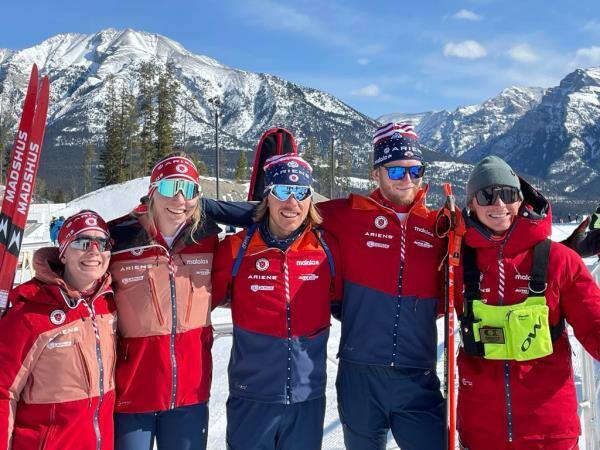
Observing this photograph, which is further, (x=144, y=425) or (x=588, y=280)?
(x=144, y=425)

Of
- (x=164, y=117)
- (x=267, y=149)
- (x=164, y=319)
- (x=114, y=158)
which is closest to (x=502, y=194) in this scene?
(x=267, y=149)

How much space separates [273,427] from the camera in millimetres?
2873

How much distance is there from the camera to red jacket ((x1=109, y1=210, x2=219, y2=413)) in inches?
111

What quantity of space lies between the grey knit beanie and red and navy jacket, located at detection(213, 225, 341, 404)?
90cm

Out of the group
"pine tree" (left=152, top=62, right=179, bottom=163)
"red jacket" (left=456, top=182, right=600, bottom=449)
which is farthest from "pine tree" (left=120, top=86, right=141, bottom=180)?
"red jacket" (left=456, top=182, right=600, bottom=449)

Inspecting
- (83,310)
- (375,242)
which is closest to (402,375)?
(375,242)

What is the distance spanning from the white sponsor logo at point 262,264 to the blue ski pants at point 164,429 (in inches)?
32.3

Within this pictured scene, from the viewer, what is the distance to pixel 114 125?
54344mm

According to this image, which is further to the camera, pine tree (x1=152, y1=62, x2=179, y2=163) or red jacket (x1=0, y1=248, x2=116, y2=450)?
pine tree (x1=152, y1=62, x2=179, y2=163)

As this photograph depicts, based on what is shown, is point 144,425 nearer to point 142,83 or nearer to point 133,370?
point 133,370

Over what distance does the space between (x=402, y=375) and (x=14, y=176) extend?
2913 mm

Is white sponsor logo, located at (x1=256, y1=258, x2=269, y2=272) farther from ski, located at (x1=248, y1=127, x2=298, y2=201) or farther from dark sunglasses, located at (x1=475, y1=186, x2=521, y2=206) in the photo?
dark sunglasses, located at (x1=475, y1=186, x2=521, y2=206)

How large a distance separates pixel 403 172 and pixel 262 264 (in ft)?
3.38

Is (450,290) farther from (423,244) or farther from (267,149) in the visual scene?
(267,149)
